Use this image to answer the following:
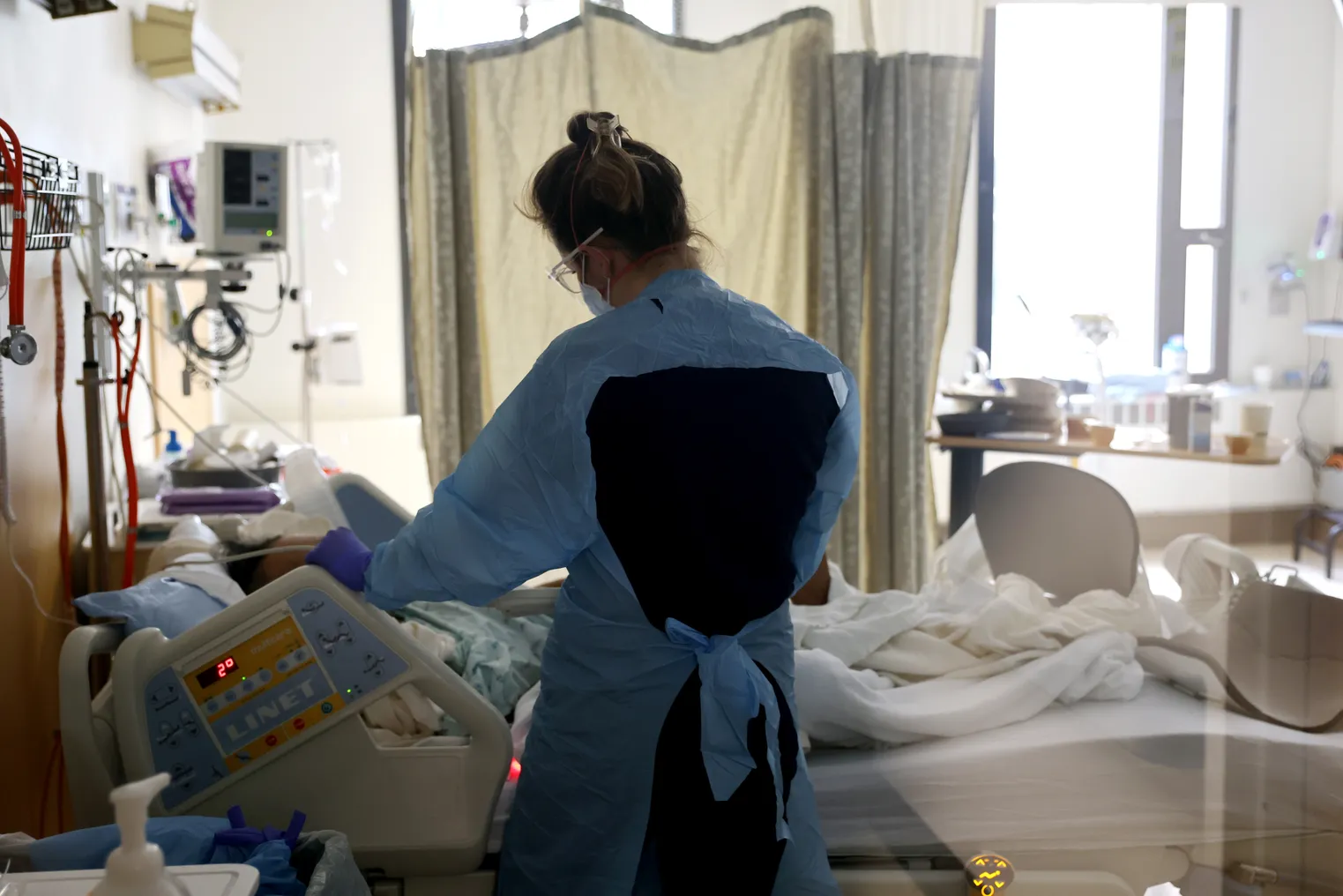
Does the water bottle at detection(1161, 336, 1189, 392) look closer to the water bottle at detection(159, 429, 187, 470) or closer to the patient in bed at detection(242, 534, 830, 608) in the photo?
the patient in bed at detection(242, 534, 830, 608)

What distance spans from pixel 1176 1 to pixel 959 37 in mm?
1472

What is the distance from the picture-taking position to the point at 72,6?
2.15 meters

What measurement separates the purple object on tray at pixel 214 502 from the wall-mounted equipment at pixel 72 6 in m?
1.03

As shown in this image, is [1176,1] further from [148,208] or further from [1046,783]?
[148,208]

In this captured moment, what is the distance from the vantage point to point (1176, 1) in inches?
65.4

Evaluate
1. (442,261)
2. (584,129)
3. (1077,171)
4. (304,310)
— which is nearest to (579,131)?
(584,129)

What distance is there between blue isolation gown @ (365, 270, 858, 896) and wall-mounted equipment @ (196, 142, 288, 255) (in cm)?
158

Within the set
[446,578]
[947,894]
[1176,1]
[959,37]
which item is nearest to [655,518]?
[446,578]

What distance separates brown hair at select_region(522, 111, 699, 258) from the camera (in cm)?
147

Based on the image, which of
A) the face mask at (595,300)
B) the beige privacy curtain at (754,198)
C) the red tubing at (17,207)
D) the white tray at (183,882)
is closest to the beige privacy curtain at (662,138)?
the beige privacy curtain at (754,198)

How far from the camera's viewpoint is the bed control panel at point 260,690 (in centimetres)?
143

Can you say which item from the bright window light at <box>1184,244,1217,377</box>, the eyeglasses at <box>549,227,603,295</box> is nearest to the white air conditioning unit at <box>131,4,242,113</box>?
the eyeglasses at <box>549,227,603,295</box>

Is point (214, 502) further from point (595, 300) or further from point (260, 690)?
point (595, 300)

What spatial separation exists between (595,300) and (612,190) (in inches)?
7.8
